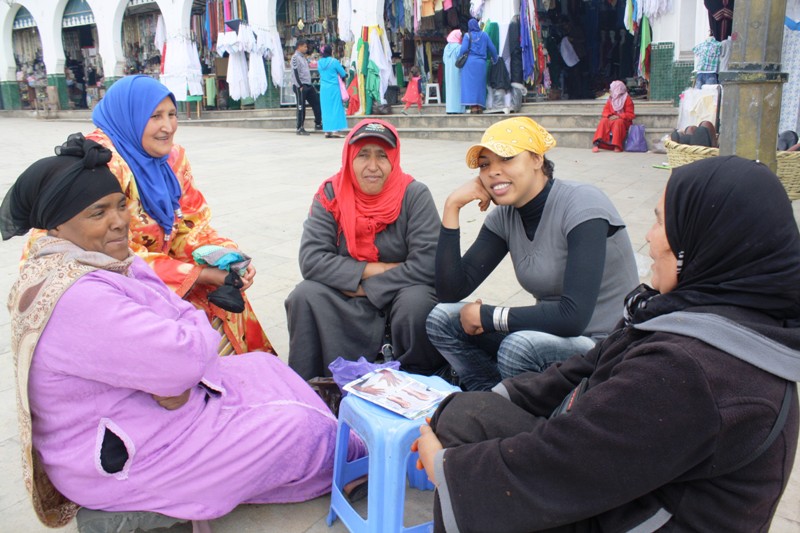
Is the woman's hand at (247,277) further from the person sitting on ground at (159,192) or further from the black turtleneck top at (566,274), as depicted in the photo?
the black turtleneck top at (566,274)

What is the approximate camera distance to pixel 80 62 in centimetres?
2055

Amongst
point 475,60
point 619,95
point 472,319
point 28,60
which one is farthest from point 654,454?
point 28,60

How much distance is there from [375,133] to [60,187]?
1349 mm

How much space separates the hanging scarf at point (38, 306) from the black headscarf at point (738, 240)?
150 cm

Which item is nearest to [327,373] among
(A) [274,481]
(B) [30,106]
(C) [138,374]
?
(A) [274,481]

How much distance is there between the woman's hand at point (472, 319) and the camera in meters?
2.42

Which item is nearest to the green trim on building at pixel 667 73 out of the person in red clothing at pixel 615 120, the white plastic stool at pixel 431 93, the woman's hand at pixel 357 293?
the person in red clothing at pixel 615 120

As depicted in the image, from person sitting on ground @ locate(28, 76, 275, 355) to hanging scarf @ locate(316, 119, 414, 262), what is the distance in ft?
1.60

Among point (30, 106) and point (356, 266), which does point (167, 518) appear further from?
point (30, 106)

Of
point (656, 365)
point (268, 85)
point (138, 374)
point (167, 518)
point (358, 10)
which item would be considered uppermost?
point (358, 10)

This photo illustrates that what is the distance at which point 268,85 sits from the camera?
50.0 ft

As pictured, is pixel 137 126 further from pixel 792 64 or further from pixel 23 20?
pixel 23 20

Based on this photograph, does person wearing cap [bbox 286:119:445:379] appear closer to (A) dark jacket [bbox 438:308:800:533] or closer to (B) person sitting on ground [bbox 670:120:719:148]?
(A) dark jacket [bbox 438:308:800:533]

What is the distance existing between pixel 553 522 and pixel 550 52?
41.8 ft
